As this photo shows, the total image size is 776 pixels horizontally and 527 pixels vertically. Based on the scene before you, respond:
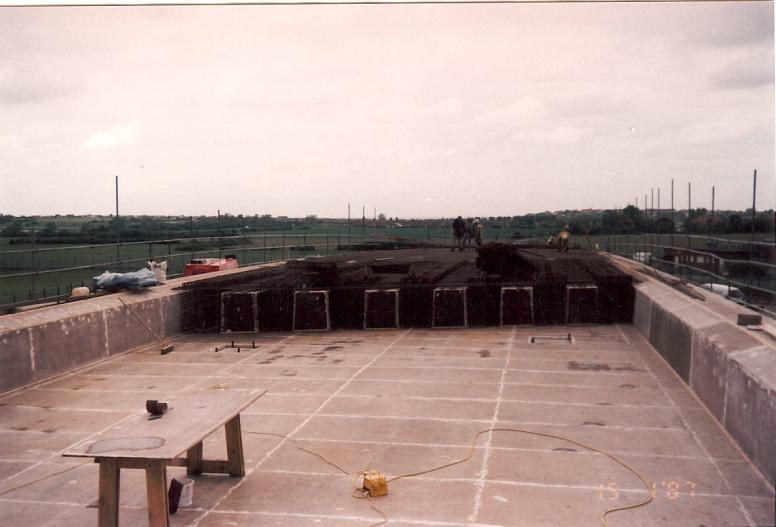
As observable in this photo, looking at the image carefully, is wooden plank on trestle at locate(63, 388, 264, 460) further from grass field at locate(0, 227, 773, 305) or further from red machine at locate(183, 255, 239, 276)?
red machine at locate(183, 255, 239, 276)

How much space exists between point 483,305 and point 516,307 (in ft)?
2.68

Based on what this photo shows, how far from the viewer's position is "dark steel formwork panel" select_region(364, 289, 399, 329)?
1653 cm

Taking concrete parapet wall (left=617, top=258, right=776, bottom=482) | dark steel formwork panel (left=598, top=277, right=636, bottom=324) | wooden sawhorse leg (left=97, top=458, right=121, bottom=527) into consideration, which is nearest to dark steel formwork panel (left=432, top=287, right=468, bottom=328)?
dark steel formwork panel (left=598, top=277, right=636, bottom=324)

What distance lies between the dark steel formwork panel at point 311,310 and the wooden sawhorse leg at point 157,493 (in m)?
11.2

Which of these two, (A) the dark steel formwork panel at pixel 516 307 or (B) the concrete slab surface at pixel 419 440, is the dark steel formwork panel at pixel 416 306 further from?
(B) the concrete slab surface at pixel 419 440

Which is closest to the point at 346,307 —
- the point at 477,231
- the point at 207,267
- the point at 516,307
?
the point at 516,307

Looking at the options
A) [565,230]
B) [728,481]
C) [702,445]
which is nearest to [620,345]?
[702,445]

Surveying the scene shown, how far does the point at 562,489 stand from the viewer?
6297 millimetres

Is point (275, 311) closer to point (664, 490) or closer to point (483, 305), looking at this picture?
point (483, 305)

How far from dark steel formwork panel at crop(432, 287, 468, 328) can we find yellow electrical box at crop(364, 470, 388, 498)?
34.0 feet

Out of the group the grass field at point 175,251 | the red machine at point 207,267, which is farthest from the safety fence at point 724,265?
the red machine at point 207,267

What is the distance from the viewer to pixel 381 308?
1658 cm

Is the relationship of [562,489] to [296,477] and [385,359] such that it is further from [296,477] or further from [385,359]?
[385,359]

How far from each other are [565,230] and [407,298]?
14.4 metres
